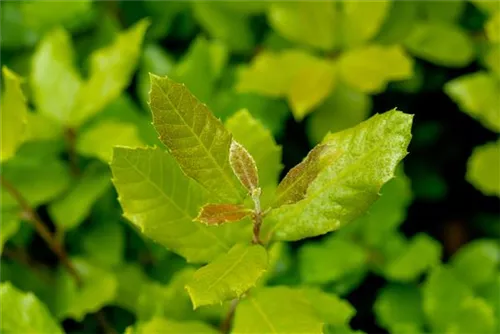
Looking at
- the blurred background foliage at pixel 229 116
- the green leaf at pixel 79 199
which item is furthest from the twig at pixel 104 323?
the green leaf at pixel 79 199

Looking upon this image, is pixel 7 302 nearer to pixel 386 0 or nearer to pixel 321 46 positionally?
pixel 321 46

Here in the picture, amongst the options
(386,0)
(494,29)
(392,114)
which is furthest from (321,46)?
(392,114)

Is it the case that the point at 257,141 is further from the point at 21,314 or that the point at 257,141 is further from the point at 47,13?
the point at 47,13

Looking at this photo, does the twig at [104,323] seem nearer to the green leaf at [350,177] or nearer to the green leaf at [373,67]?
the green leaf at [350,177]

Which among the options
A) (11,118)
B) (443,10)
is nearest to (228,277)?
(11,118)

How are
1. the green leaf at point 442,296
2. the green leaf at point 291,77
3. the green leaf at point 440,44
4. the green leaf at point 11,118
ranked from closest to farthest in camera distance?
the green leaf at point 11,118, the green leaf at point 442,296, the green leaf at point 291,77, the green leaf at point 440,44
